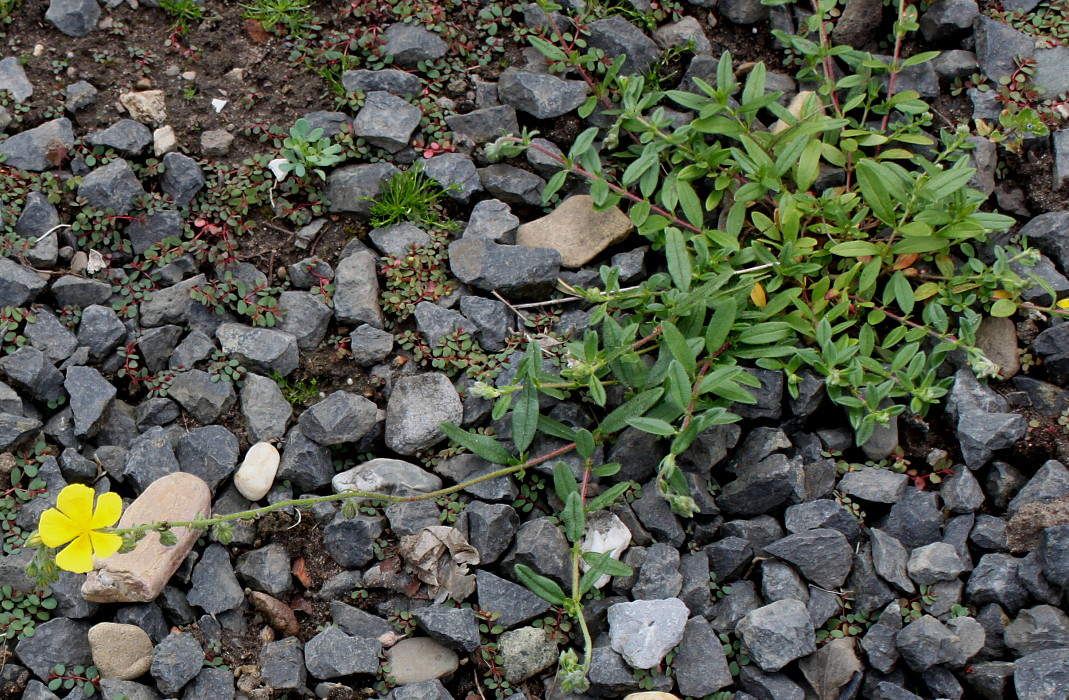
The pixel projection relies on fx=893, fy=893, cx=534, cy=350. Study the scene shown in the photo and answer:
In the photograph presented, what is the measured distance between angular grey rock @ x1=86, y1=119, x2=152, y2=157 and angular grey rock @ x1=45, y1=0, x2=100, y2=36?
0.63 metres

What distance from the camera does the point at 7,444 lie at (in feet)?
11.2

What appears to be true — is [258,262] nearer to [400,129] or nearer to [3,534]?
[400,129]

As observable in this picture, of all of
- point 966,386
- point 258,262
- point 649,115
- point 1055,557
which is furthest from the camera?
point 649,115

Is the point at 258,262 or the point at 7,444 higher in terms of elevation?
the point at 258,262

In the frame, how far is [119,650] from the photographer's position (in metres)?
3.13

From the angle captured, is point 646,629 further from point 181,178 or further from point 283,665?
point 181,178

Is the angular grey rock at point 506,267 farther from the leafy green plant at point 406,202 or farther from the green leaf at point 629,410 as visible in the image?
the green leaf at point 629,410

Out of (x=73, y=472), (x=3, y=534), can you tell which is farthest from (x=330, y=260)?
(x=3, y=534)

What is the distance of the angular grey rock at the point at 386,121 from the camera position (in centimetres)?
422

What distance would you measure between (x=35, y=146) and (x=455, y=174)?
191 cm

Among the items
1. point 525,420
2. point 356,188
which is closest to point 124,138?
point 356,188

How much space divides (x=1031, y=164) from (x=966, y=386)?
1228mm

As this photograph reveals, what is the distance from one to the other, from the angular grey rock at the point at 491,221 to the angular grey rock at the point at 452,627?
1.70 m

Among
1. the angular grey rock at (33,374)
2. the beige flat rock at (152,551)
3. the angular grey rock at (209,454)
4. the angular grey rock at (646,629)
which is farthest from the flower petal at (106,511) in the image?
the angular grey rock at (646,629)
